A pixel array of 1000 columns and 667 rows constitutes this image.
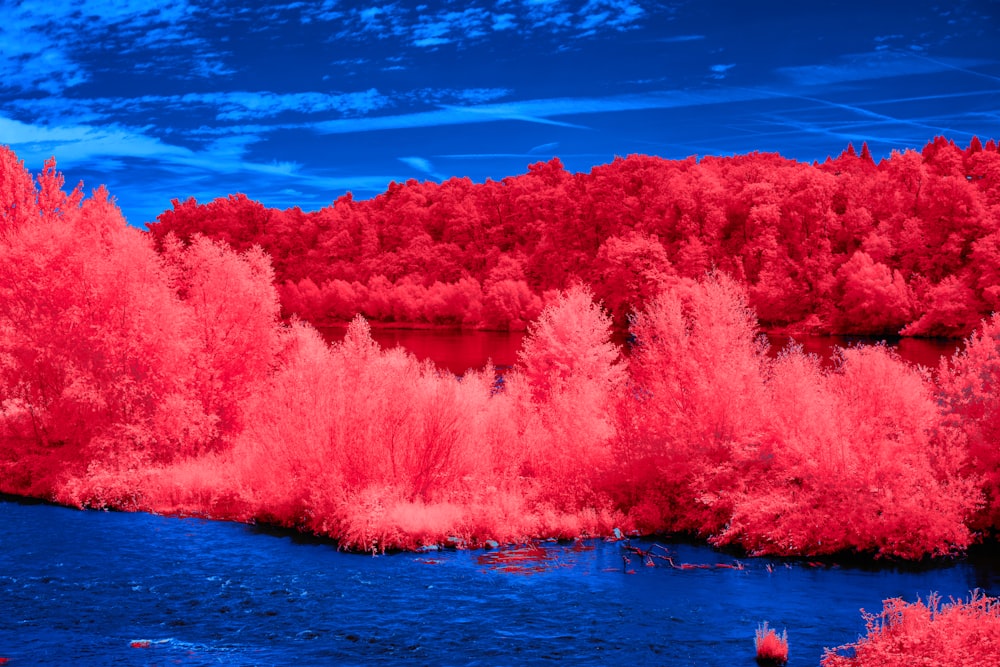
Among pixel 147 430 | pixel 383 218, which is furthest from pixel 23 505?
pixel 383 218

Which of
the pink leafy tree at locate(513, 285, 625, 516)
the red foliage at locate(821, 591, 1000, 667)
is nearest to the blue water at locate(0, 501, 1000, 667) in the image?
the red foliage at locate(821, 591, 1000, 667)

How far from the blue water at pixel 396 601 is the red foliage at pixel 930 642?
47.4 inches

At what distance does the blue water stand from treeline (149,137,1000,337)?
63791mm

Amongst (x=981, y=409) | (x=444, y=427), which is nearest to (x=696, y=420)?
(x=444, y=427)

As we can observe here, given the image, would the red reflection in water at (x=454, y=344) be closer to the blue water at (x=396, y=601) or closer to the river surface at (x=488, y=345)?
the river surface at (x=488, y=345)

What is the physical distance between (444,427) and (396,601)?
8.37 metres

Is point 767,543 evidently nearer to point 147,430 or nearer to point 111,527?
point 111,527

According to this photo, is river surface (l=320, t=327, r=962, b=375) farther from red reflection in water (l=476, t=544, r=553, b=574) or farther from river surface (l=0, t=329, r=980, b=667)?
river surface (l=0, t=329, r=980, b=667)

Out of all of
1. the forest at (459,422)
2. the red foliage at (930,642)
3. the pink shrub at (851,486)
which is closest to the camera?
the red foliage at (930,642)

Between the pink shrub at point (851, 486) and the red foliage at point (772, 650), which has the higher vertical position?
the red foliage at point (772, 650)

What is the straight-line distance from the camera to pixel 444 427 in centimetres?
2708

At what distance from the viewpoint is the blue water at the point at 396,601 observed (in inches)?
642

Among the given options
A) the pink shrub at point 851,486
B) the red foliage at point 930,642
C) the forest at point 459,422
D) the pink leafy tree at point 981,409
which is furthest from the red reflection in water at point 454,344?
the red foliage at point 930,642

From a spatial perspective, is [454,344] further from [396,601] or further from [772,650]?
[772,650]
